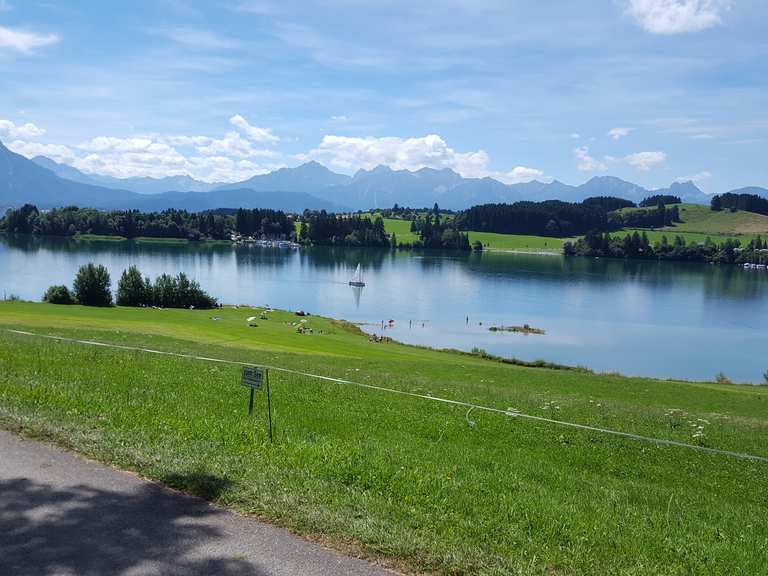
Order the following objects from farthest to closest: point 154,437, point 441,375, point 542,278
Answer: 1. point 542,278
2. point 441,375
3. point 154,437

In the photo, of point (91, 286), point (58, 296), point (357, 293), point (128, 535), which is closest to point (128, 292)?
point (91, 286)

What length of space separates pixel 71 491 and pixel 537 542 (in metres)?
5.70

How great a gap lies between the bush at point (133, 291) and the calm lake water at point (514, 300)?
2228 cm

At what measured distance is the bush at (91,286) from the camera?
73375mm

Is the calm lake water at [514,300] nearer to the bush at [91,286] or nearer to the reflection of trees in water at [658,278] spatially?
the reflection of trees in water at [658,278]

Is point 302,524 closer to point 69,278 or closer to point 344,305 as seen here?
point 344,305

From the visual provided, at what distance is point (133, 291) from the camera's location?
78188mm

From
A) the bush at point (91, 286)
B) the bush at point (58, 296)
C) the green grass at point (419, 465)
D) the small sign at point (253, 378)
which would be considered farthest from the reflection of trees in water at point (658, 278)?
the small sign at point (253, 378)

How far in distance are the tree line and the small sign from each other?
226 ft

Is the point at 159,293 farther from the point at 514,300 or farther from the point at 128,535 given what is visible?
the point at 128,535

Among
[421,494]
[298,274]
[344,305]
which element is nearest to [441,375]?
[421,494]

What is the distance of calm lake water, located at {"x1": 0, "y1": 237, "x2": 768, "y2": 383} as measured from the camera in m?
77.2

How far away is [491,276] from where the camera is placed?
167m

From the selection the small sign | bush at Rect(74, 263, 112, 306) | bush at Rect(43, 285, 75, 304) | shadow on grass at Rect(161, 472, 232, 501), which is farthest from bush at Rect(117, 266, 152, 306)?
shadow on grass at Rect(161, 472, 232, 501)
